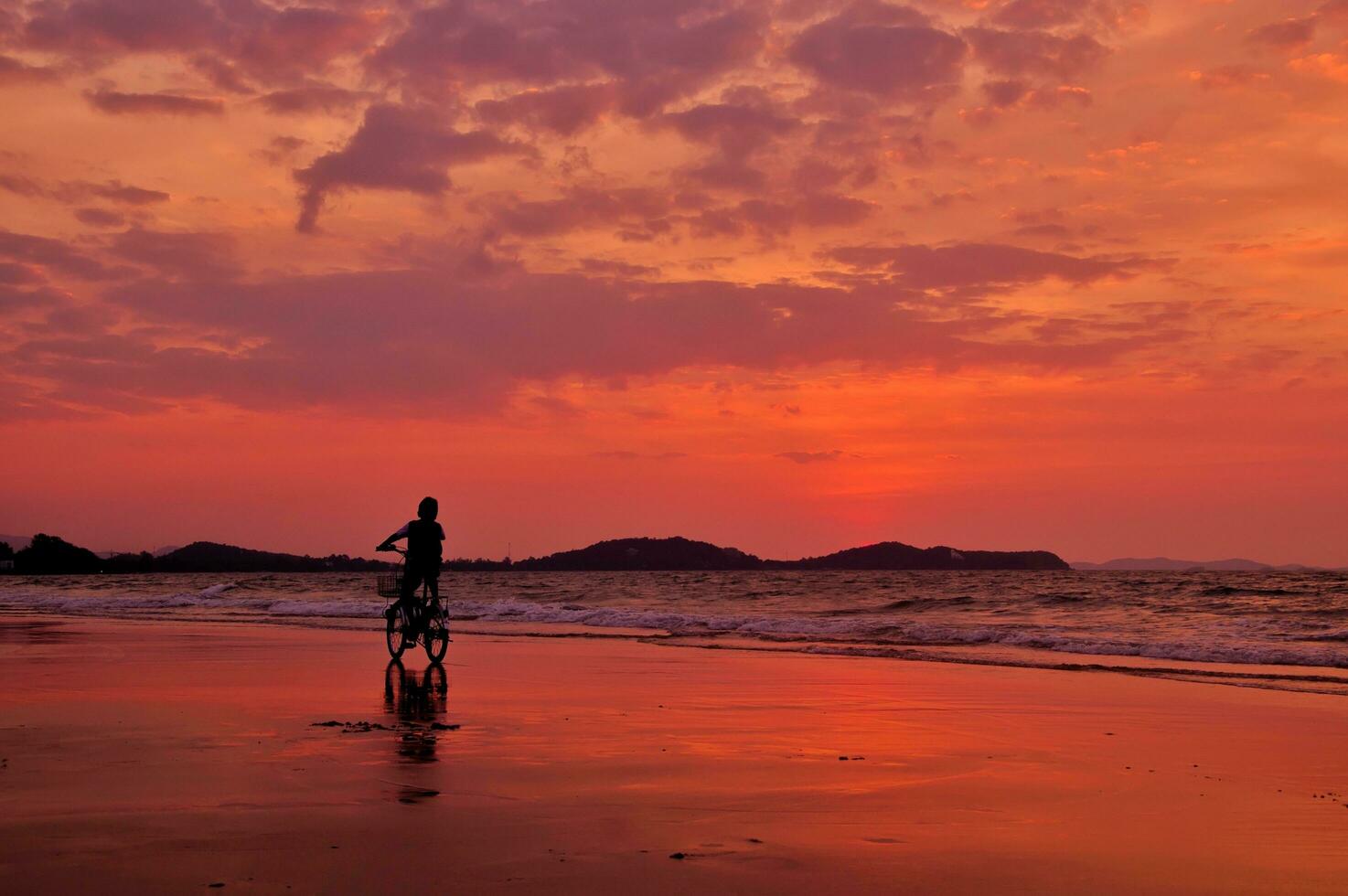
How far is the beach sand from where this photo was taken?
582 centimetres

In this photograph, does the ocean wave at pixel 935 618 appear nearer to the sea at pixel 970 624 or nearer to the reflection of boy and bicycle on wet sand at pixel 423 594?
the sea at pixel 970 624

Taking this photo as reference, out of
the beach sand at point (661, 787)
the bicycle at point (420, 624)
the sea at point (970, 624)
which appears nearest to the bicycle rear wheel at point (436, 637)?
the bicycle at point (420, 624)

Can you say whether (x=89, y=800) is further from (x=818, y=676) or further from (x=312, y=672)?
(x=818, y=676)

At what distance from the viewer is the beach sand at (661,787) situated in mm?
5816

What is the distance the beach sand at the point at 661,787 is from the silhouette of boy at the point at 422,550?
3415 mm

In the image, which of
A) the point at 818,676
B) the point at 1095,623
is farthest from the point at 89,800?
the point at 1095,623

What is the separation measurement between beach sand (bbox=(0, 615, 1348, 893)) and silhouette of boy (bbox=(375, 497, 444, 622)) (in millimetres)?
3415

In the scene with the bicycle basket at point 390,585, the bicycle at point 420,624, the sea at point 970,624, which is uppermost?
the bicycle basket at point 390,585

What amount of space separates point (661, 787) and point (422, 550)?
11807 mm

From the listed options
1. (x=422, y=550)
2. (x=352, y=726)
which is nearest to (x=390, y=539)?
(x=422, y=550)

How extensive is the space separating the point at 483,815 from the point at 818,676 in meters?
10.8

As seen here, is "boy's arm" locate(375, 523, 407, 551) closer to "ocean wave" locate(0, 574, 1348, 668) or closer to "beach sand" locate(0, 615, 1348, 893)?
"beach sand" locate(0, 615, 1348, 893)

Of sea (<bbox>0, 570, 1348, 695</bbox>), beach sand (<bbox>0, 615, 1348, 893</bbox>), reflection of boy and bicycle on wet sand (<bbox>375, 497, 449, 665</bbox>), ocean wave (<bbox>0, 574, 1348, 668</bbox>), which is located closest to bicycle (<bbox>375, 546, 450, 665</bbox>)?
reflection of boy and bicycle on wet sand (<bbox>375, 497, 449, 665</bbox>)

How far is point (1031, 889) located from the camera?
18.4 feet
